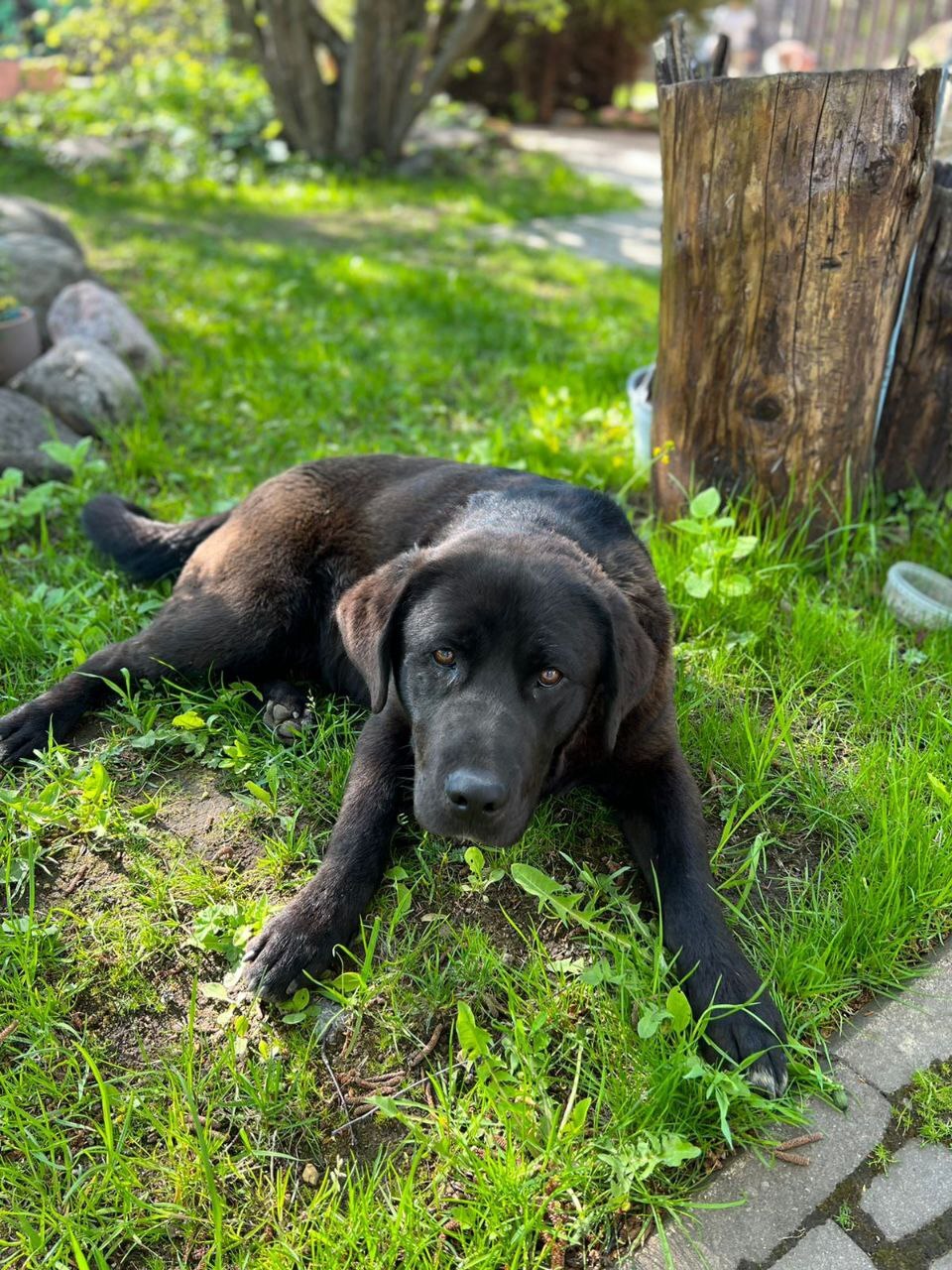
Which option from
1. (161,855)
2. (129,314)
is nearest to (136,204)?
(129,314)

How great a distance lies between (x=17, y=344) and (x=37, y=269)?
128 cm

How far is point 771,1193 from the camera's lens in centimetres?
198

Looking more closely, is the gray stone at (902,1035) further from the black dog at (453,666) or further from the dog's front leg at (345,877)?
the dog's front leg at (345,877)

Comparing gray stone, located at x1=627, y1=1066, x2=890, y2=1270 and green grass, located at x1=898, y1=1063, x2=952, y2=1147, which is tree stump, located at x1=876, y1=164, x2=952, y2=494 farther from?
gray stone, located at x1=627, y1=1066, x2=890, y2=1270

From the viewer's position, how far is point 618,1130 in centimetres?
204

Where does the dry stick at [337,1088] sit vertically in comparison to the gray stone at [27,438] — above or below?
below

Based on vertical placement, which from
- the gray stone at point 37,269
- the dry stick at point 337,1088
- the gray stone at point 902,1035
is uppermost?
the gray stone at point 37,269

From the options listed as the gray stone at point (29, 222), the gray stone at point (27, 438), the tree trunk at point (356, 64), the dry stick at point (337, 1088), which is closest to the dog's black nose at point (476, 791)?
the dry stick at point (337, 1088)

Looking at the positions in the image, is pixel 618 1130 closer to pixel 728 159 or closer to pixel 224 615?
pixel 224 615

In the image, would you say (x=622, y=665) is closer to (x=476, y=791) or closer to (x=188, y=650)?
(x=476, y=791)

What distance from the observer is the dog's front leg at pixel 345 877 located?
2.37 metres

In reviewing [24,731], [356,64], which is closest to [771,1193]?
[24,731]

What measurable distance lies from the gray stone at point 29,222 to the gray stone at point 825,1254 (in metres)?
7.08

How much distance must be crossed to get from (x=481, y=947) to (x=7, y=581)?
246cm
